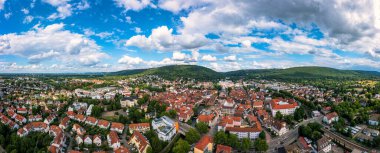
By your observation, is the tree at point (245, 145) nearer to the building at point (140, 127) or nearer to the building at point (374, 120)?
the building at point (140, 127)

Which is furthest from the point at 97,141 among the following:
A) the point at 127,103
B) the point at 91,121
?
the point at 127,103

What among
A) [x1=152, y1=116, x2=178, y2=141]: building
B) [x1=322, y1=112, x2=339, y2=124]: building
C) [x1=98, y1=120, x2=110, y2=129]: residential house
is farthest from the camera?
[x1=322, y1=112, x2=339, y2=124]: building

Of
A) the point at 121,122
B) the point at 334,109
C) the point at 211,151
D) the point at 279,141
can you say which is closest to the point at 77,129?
the point at 121,122

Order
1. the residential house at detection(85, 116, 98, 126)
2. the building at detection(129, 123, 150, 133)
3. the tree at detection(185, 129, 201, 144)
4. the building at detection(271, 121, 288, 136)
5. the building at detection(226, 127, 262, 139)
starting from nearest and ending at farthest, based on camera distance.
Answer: the tree at detection(185, 129, 201, 144)
the building at detection(226, 127, 262, 139)
the building at detection(129, 123, 150, 133)
the building at detection(271, 121, 288, 136)
the residential house at detection(85, 116, 98, 126)

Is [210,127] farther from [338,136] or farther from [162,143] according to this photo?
[338,136]

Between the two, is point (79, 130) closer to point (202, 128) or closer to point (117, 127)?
point (117, 127)

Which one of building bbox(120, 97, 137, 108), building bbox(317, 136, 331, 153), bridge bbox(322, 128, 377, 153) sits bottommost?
bridge bbox(322, 128, 377, 153)

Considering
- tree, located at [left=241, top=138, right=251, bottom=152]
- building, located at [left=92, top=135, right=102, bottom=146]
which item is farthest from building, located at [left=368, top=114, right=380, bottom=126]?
building, located at [left=92, top=135, right=102, bottom=146]

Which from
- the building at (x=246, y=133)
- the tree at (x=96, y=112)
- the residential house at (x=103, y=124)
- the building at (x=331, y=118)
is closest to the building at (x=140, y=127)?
the residential house at (x=103, y=124)

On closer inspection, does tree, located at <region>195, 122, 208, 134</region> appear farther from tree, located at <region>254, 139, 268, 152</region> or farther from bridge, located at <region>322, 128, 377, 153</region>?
bridge, located at <region>322, 128, 377, 153</region>
